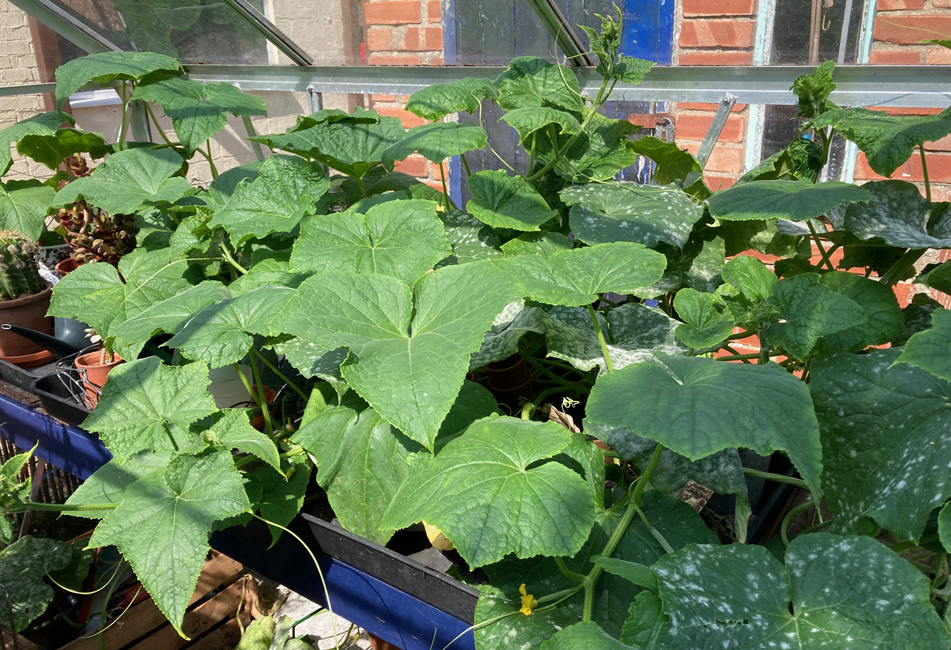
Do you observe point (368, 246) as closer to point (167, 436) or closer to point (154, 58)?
point (167, 436)

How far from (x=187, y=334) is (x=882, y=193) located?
3.22 ft

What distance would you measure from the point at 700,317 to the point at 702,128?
83 centimetres

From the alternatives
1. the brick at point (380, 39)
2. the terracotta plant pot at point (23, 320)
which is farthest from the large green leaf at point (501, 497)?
the brick at point (380, 39)

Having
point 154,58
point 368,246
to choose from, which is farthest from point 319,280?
point 154,58

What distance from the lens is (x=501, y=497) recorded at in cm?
68

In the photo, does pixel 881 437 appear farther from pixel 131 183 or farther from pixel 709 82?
pixel 131 183

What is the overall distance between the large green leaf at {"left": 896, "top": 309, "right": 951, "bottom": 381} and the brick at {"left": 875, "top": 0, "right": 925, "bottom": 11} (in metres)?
0.83

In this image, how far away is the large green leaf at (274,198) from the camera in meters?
1.14

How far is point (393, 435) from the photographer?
0.92 meters

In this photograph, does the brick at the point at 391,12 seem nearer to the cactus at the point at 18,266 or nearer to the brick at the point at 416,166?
the brick at the point at 416,166

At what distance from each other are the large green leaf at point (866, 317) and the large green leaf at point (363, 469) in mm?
517

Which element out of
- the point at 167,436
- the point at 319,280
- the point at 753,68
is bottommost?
the point at 167,436

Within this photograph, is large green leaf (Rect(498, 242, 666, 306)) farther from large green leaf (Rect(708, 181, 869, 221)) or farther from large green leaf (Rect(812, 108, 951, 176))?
→ large green leaf (Rect(812, 108, 951, 176))

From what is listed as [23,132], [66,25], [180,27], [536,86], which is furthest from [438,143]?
[66,25]
